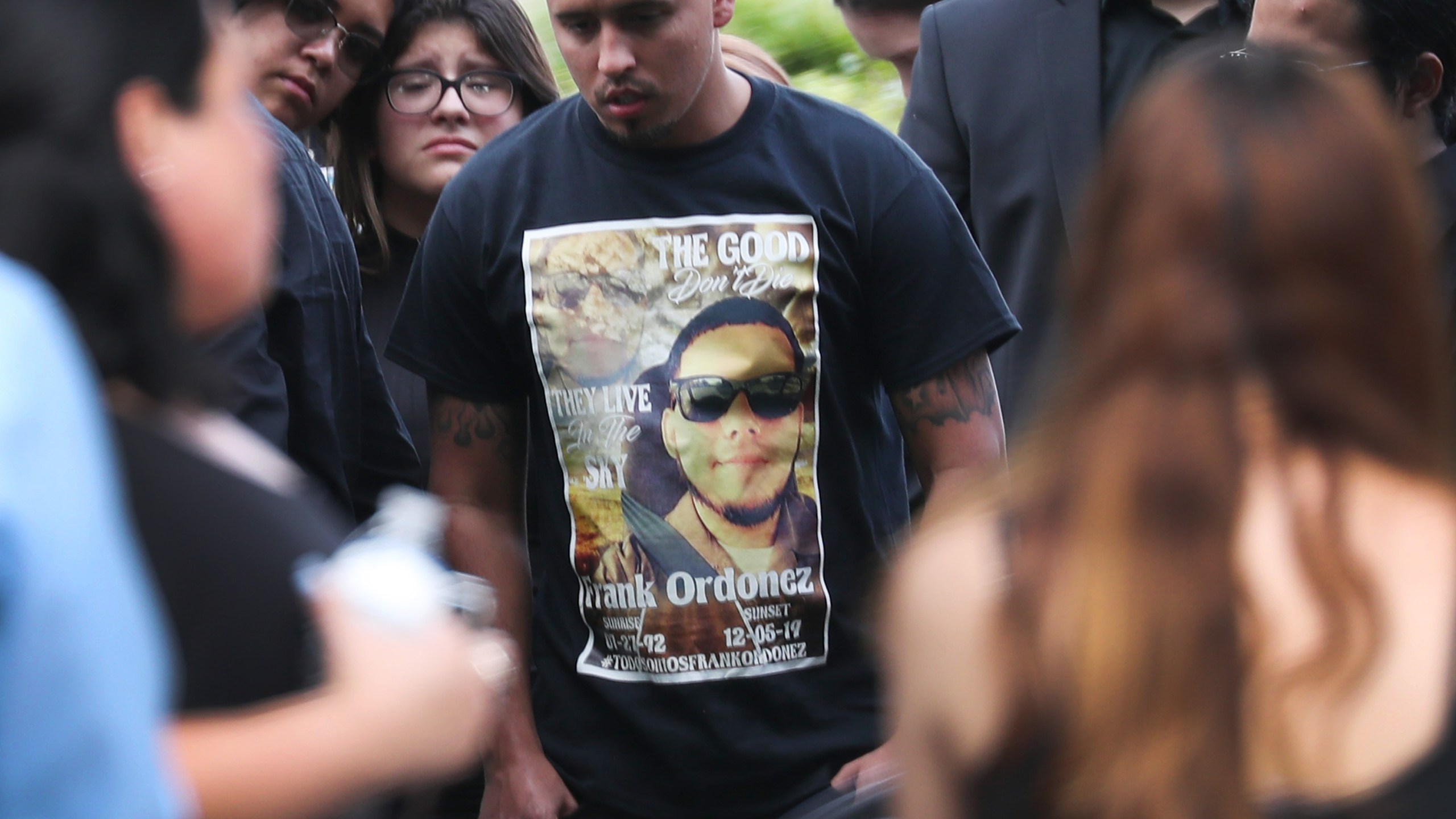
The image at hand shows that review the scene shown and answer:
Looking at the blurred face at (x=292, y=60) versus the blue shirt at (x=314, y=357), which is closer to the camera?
the blue shirt at (x=314, y=357)

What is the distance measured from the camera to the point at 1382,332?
57.1 inches

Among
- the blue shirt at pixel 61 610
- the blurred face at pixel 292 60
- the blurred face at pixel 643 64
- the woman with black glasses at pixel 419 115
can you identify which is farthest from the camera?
the woman with black glasses at pixel 419 115

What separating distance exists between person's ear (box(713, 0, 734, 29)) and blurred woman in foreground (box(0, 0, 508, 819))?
1.97m

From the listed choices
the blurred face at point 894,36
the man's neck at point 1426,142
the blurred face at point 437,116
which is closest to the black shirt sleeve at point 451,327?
the blurred face at point 437,116

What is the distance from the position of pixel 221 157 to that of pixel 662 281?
1.59 meters

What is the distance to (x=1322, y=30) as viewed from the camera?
3.43 metres

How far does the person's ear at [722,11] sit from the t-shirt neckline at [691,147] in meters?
0.22

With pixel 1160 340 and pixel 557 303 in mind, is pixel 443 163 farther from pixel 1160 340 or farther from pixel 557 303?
pixel 1160 340

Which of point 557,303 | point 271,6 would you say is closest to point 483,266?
point 557,303

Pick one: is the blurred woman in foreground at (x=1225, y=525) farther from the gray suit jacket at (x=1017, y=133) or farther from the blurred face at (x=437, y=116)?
the blurred face at (x=437, y=116)

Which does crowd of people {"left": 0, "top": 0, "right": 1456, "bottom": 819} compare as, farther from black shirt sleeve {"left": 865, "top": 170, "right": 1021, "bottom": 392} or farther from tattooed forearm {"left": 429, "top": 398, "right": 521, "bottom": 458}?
tattooed forearm {"left": 429, "top": 398, "right": 521, "bottom": 458}

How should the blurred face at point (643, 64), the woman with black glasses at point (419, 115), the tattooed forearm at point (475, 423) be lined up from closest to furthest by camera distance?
the blurred face at point (643, 64) < the tattooed forearm at point (475, 423) < the woman with black glasses at point (419, 115)

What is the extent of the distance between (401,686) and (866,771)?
174cm

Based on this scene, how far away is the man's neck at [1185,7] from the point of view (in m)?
→ 4.04
